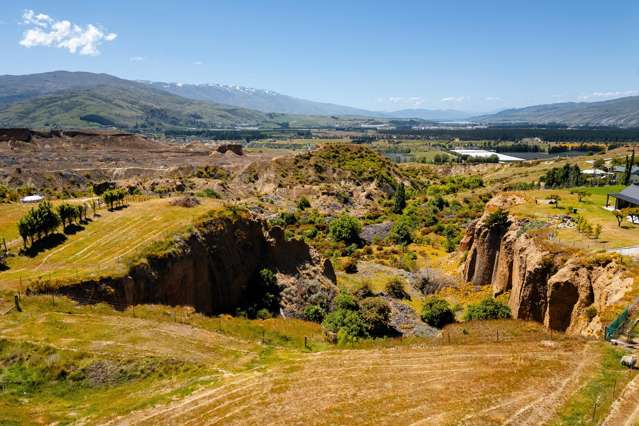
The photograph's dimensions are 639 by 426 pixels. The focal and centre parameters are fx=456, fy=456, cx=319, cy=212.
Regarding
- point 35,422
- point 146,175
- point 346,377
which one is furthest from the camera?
point 146,175

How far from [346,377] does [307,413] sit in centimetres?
388

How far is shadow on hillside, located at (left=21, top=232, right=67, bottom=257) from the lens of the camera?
4094cm

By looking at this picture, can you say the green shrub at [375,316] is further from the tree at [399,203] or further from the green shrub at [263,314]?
the tree at [399,203]

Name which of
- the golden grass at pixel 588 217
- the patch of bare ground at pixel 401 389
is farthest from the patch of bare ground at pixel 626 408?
the golden grass at pixel 588 217

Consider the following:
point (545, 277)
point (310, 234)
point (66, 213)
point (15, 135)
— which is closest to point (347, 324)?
point (545, 277)

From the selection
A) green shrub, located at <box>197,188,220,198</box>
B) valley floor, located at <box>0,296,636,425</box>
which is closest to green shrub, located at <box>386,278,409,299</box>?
valley floor, located at <box>0,296,636,425</box>

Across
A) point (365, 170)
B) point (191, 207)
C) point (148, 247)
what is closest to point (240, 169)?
point (365, 170)

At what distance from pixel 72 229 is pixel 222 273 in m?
16.2

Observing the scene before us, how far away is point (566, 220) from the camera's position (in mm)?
47906

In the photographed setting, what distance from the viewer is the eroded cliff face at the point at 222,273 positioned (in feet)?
117

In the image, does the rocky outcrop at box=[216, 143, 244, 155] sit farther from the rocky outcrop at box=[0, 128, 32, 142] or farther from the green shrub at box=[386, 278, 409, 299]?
the green shrub at box=[386, 278, 409, 299]

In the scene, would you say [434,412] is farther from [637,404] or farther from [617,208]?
[617,208]

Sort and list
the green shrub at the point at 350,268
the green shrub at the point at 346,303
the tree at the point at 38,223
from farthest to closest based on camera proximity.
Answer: the green shrub at the point at 350,268 → the green shrub at the point at 346,303 → the tree at the point at 38,223

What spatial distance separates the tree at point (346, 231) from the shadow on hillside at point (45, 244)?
46581mm
